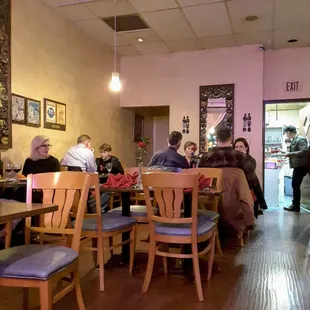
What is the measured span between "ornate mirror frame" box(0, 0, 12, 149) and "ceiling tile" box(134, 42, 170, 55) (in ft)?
9.79

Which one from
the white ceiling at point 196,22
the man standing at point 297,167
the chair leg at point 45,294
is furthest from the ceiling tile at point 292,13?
the chair leg at point 45,294

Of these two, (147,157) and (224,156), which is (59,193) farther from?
(147,157)

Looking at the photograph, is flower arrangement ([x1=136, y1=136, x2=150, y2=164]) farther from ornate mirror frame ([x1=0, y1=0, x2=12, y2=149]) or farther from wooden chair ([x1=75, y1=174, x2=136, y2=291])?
ornate mirror frame ([x1=0, y1=0, x2=12, y2=149])

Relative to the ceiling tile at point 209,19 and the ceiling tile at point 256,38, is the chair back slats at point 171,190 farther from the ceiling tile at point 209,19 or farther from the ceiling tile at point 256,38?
the ceiling tile at point 256,38

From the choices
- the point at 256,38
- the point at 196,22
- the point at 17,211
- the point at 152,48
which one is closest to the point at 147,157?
the point at 152,48

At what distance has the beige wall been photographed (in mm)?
4750

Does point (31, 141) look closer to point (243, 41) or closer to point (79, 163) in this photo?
point (79, 163)

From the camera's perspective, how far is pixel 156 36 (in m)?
6.45

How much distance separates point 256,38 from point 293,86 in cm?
127

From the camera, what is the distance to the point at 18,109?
468cm

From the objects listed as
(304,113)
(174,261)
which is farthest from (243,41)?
(174,261)

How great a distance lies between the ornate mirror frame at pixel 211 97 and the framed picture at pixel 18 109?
3642 mm

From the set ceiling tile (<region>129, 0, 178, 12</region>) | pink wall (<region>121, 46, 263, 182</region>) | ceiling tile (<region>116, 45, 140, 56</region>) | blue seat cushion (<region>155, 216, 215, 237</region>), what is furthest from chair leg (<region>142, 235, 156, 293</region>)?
ceiling tile (<region>116, 45, 140, 56</region>)

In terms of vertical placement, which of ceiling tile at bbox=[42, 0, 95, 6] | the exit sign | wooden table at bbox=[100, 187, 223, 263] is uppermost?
ceiling tile at bbox=[42, 0, 95, 6]
